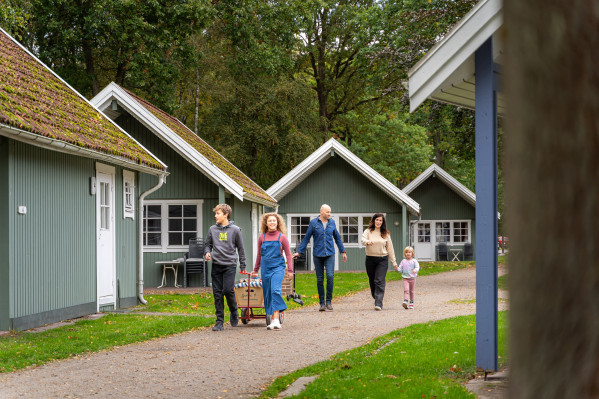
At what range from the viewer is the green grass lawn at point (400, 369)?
6469mm

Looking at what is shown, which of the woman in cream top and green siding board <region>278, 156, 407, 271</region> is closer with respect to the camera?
the woman in cream top

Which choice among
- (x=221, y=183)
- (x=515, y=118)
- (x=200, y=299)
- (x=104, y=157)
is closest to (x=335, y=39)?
(x=221, y=183)

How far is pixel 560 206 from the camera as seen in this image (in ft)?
3.57

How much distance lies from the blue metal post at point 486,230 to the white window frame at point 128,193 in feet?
34.3

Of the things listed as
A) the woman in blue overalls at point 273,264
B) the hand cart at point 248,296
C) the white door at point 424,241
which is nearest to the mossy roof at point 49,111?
the woman in blue overalls at point 273,264

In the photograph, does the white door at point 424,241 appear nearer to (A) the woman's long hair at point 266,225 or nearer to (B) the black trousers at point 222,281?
(A) the woman's long hair at point 266,225

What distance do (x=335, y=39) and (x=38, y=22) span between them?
848 inches

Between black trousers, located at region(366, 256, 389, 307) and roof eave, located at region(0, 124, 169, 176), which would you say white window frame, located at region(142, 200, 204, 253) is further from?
black trousers, located at region(366, 256, 389, 307)

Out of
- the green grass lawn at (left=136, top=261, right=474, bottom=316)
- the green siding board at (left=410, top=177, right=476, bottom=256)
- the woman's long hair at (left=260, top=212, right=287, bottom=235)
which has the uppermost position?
the green siding board at (left=410, top=177, right=476, bottom=256)

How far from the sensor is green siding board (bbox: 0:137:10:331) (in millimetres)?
10945

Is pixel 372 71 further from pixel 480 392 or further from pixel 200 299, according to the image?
pixel 480 392

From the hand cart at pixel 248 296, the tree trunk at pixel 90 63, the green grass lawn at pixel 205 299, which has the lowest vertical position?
the green grass lawn at pixel 205 299

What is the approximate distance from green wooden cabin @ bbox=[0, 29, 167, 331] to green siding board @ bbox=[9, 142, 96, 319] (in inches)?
0.6

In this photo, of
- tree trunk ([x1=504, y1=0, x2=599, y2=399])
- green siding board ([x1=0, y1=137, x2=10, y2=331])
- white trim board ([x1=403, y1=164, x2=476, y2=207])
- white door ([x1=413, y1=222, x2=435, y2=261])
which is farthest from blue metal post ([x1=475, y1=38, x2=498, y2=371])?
white door ([x1=413, y1=222, x2=435, y2=261])
